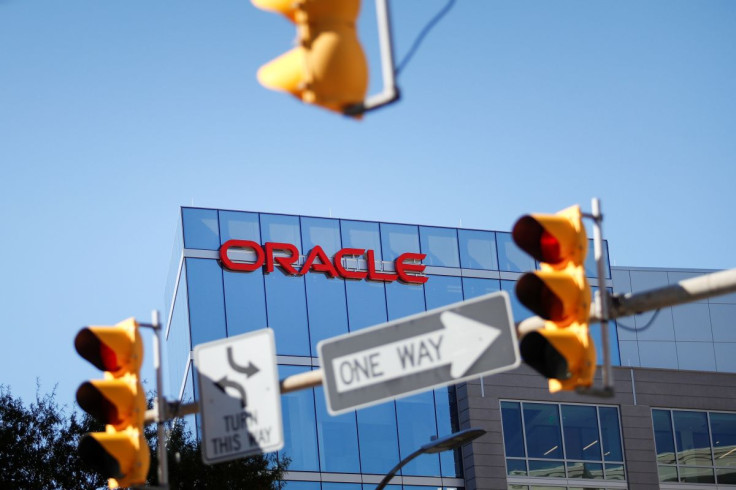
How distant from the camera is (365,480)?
3569 cm

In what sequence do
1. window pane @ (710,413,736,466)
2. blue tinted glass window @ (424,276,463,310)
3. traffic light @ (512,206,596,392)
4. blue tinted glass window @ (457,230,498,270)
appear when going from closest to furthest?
traffic light @ (512,206,596,392), window pane @ (710,413,736,466), blue tinted glass window @ (424,276,463,310), blue tinted glass window @ (457,230,498,270)

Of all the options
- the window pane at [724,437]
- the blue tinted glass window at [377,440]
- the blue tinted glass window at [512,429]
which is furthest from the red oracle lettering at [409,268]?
the window pane at [724,437]

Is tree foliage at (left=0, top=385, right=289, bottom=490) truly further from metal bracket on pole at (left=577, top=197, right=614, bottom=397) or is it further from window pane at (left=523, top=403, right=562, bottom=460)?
metal bracket on pole at (left=577, top=197, right=614, bottom=397)

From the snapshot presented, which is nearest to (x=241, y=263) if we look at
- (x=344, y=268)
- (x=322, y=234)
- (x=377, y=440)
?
(x=322, y=234)

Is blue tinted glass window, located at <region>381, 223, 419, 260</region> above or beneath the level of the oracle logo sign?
above

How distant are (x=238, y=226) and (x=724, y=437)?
1698cm

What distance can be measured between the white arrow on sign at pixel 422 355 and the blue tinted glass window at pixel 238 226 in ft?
97.2

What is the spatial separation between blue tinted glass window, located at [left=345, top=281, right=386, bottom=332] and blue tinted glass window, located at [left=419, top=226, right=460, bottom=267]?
2272 millimetres

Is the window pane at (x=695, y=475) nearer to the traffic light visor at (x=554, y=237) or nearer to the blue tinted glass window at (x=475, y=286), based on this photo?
the blue tinted glass window at (x=475, y=286)

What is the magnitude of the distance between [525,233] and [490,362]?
3.17ft

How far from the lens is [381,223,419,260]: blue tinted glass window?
128ft

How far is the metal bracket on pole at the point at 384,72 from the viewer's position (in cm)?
496

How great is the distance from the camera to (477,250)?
40.3 metres

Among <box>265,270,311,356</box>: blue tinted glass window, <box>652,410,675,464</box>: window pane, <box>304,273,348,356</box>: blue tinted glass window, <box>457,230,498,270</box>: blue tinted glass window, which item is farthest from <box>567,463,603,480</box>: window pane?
<box>265,270,311,356</box>: blue tinted glass window
